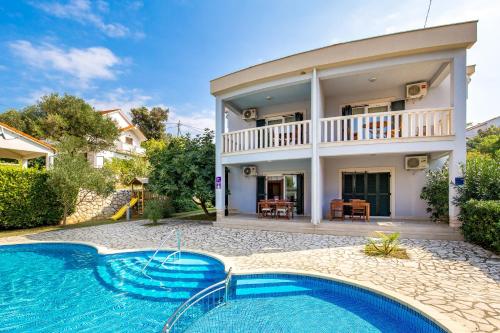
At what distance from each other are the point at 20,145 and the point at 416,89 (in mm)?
20987

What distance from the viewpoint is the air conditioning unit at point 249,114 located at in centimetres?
1360

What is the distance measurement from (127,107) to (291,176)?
3537 centimetres

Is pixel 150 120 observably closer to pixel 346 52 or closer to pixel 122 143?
pixel 122 143

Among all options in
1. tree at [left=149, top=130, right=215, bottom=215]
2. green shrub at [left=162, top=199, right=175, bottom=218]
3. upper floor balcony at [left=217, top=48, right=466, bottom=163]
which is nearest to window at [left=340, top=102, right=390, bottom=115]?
upper floor balcony at [left=217, top=48, right=466, bottom=163]

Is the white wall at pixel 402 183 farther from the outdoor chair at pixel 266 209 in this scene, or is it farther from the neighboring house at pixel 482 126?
the neighboring house at pixel 482 126

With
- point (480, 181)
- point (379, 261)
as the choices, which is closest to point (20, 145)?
point (379, 261)

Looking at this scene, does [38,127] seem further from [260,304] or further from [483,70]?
[483,70]

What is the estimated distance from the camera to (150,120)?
3853cm

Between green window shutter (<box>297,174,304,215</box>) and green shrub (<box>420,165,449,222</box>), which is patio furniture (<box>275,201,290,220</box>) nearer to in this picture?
green window shutter (<box>297,174,304,215</box>)

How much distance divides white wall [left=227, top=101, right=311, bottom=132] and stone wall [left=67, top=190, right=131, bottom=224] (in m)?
9.49

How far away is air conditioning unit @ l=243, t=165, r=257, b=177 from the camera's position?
533 inches

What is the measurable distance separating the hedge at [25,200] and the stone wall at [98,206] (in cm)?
182

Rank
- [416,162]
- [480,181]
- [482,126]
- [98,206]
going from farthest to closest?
[482,126], [98,206], [416,162], [480,181]

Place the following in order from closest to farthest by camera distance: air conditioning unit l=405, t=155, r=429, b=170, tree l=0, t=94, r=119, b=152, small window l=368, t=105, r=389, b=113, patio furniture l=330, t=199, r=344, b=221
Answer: patio furniture l=330, t=199, r=344, b=221 → air conditioning unit l=405, t=155, r=429, b=170 → small window l=368, t=105, r=389, b=113 → tree l=0, t=94, r=119, b=152
